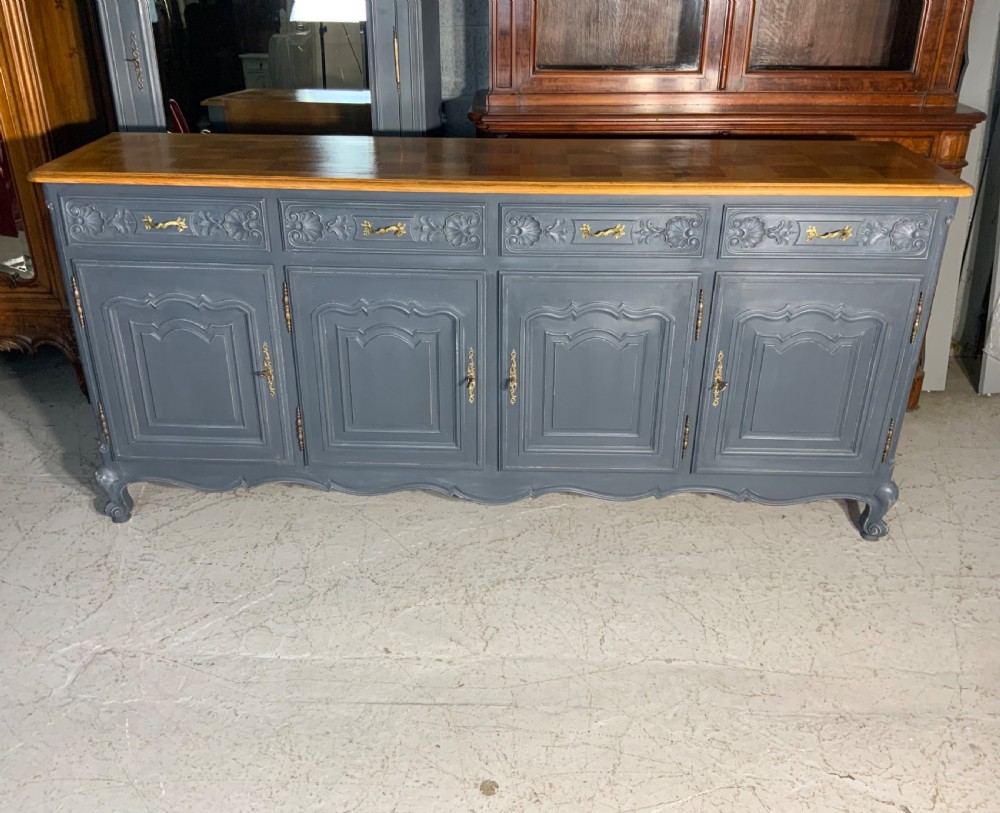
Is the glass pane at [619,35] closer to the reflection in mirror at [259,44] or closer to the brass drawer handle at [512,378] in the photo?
the reflection in mirror at [259,44]

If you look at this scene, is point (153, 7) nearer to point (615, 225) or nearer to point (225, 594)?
point (615, 225)

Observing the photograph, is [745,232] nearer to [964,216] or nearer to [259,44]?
[964,216]

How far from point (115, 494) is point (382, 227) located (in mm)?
1053

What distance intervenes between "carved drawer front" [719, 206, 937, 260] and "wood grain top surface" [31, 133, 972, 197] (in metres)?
0.05

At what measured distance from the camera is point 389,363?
7.49 ft

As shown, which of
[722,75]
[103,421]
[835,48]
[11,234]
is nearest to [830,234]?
[722,75]

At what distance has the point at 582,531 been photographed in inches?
97.3

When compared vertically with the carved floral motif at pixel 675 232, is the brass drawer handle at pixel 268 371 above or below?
below

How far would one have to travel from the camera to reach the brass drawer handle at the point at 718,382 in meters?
2.24

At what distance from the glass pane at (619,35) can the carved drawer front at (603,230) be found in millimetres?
665

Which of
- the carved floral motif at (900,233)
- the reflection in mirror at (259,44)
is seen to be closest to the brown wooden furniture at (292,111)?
the reflection in mirror at (259,44)

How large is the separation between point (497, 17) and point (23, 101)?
1.39 m

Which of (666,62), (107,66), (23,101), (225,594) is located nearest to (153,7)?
(107,66)

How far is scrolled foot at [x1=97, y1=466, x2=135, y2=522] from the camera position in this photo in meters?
2.44
